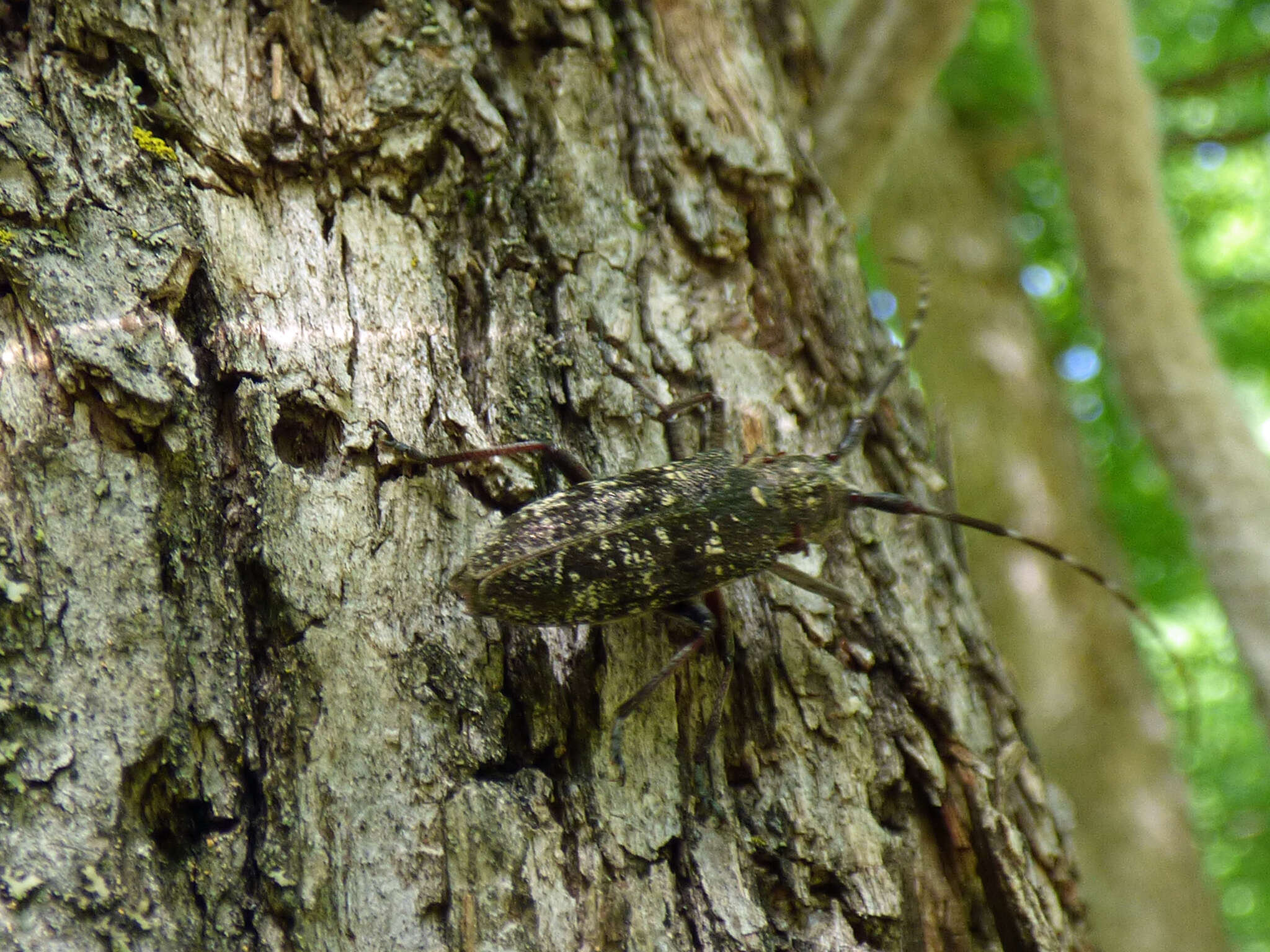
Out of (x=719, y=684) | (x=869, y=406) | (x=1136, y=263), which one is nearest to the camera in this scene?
(x=719, y=684)

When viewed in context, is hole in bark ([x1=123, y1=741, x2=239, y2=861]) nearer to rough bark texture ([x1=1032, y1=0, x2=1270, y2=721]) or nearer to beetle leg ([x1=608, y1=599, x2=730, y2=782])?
beetle leg ([x1=608, y1=599, x2=730, y2=782])

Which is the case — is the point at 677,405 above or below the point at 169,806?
above

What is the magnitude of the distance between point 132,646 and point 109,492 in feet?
1.06

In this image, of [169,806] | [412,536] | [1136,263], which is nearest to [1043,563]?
[1136,263]

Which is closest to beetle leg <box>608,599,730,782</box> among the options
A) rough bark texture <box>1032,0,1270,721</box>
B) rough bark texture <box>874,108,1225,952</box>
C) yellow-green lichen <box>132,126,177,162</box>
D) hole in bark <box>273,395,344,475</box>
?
hole in bark <box>273,395,344,475</box>

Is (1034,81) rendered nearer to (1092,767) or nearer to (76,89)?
(1092,767)

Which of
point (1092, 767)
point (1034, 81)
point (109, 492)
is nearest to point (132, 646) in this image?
point (109, 492)

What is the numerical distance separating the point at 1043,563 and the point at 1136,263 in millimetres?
2351

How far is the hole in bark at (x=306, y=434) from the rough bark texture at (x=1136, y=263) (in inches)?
119

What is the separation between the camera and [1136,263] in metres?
3.57

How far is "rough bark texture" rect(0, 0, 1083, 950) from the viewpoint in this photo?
1.65m

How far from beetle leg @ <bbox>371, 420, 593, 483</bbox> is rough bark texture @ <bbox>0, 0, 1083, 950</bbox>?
5 cm

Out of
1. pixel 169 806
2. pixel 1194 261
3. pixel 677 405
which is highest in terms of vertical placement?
pixel 1194 261

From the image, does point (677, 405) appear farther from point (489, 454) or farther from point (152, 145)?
point (152, 145)
